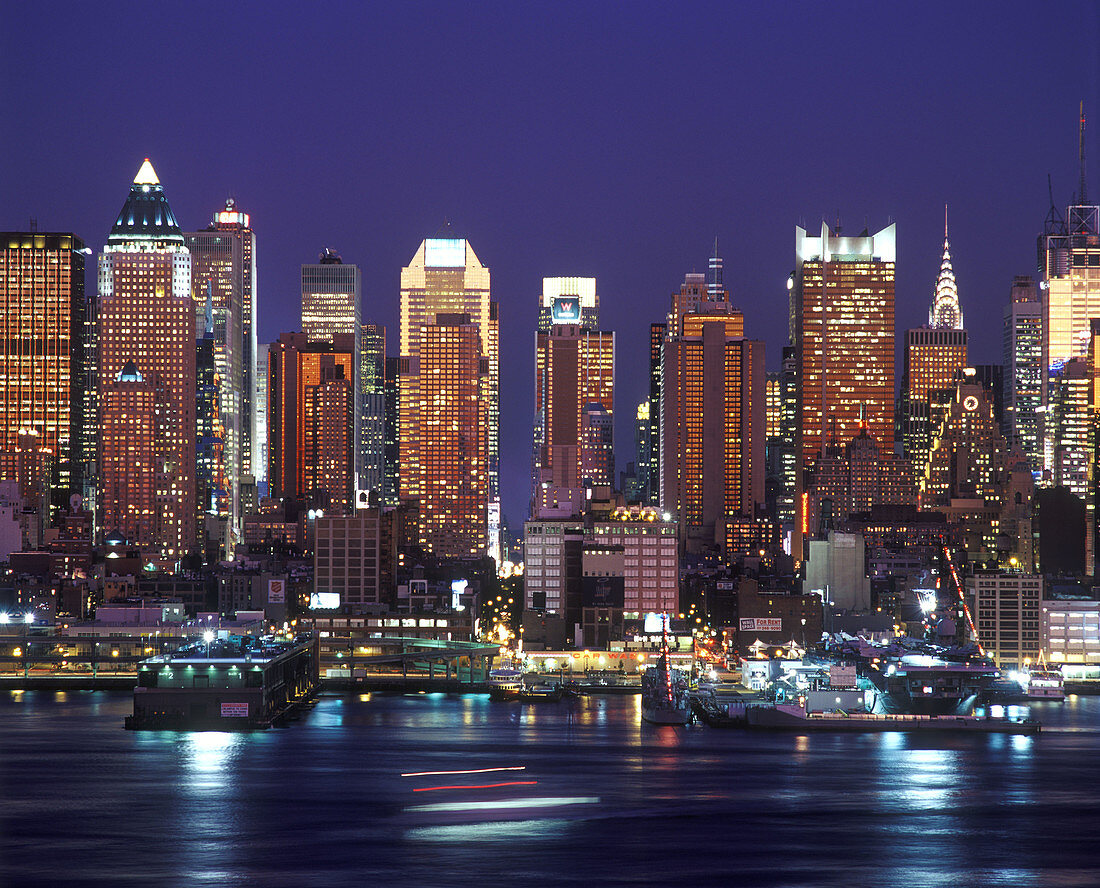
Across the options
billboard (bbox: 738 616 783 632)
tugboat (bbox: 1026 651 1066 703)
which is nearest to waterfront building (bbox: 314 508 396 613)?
billboard (bbox: 738 616 783 632)

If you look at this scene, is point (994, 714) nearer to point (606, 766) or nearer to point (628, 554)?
point (606, 766)

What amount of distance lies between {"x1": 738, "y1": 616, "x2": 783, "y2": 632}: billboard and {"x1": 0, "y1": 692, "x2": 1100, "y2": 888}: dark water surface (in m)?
43.0

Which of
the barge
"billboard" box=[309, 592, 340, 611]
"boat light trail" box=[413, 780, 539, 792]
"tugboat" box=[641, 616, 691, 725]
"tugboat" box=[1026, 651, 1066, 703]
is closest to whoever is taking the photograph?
"boat light trail" box=[413, 780, 539, 792]

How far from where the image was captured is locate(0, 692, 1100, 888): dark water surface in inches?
1988

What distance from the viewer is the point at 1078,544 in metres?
181

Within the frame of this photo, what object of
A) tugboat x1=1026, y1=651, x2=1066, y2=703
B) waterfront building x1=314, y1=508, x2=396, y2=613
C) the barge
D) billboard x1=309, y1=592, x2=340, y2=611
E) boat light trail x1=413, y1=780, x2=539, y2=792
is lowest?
tugboat x1=1026, y1=651, x2=1066, y2=703

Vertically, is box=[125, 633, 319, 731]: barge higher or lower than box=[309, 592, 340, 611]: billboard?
lower

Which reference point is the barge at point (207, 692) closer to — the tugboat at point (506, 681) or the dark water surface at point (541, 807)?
the dark water surface at point (541, 807)

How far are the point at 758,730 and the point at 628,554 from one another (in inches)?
1595

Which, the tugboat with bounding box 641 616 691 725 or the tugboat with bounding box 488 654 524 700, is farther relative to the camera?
the tugboat with bounding box 488 654 524 700

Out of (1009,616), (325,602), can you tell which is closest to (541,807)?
(325,602)

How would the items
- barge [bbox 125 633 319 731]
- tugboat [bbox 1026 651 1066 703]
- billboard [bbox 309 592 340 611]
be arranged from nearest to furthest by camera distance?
barge [bbox 125 633 319 731] → tugboat [bbox 1026 651 1066 703] → billboard [bbox 309 592 340 611]

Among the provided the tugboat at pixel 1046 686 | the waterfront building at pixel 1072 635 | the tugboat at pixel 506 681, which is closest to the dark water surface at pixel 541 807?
the tugboat at pixel 506 681

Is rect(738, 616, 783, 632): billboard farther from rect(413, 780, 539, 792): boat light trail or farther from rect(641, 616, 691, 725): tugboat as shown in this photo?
rect(413, 780, 539, 792): boat light trail
